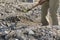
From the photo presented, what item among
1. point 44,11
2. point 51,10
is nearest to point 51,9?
point 51,10

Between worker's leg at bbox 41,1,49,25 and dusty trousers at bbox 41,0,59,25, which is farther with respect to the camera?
worker's leg at bbox 41,1,49,25

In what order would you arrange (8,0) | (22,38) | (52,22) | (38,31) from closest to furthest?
(22,38) → (38,31) → (52,22) → (8,0)

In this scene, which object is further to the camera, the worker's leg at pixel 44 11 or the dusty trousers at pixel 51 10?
the worker's leg at pixel 44 11

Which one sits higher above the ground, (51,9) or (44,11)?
(51,9)

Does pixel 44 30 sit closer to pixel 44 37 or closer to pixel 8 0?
pixel 44 37

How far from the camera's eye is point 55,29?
407 cm

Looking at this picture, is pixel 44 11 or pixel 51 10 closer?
pixel 51 10

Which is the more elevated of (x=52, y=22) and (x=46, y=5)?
(x=46, y=5)

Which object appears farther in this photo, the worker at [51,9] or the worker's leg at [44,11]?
the worker's leg at [44,11]

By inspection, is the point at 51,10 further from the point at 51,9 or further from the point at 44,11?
the point at 44,11

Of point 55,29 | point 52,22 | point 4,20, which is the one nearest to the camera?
point 55,29

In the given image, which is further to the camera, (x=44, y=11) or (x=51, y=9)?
(x=44, y=11)

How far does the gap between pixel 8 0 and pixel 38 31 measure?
27.1ft

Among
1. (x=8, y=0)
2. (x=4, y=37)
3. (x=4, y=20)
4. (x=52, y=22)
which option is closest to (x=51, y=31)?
(x=4, y=37)
